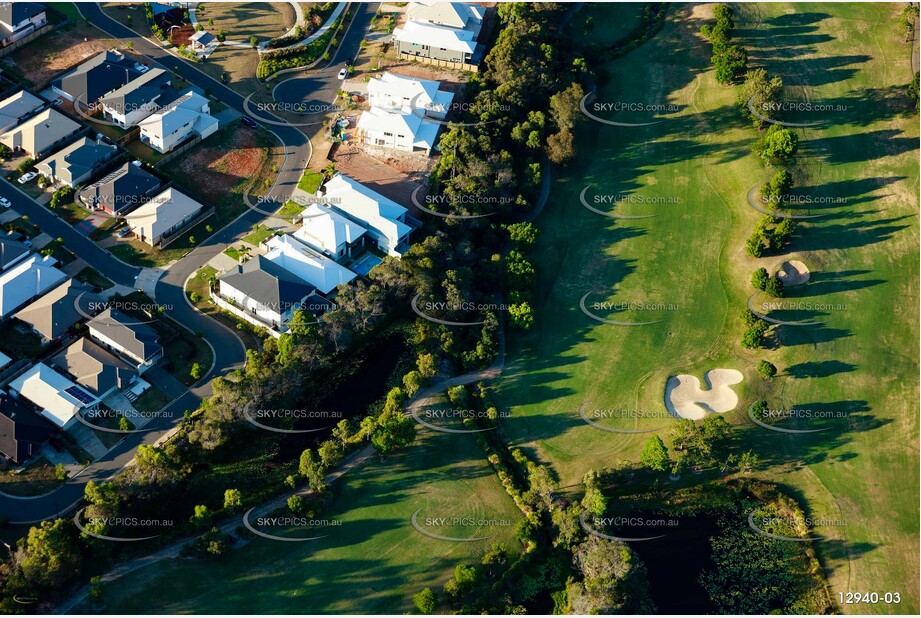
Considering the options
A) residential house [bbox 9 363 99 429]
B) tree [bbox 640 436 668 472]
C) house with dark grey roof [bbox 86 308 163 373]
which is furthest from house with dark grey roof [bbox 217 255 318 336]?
tree [bbox 640 436 668 472]

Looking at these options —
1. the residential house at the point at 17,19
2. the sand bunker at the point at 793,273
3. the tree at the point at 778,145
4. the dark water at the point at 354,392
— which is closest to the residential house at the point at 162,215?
the dark water at the point at 354,392

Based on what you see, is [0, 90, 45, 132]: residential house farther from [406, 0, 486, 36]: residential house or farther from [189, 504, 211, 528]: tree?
[189, 504, 211, 528]: tree

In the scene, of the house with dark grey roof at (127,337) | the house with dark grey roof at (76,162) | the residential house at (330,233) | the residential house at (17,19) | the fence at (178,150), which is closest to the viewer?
the house with dark grey roof at (127,337)

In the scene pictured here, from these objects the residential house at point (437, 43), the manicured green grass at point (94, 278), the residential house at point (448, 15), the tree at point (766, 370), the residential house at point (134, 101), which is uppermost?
the residential house at point (448, 15)

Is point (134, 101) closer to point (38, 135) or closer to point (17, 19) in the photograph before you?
point (38, 135)

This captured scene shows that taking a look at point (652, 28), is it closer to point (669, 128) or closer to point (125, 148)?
point (669, 128)

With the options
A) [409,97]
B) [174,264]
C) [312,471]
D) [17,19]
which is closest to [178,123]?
[174,264]

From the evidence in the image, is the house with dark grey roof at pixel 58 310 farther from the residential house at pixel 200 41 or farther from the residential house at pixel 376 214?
the residential house at pixel 200 41
